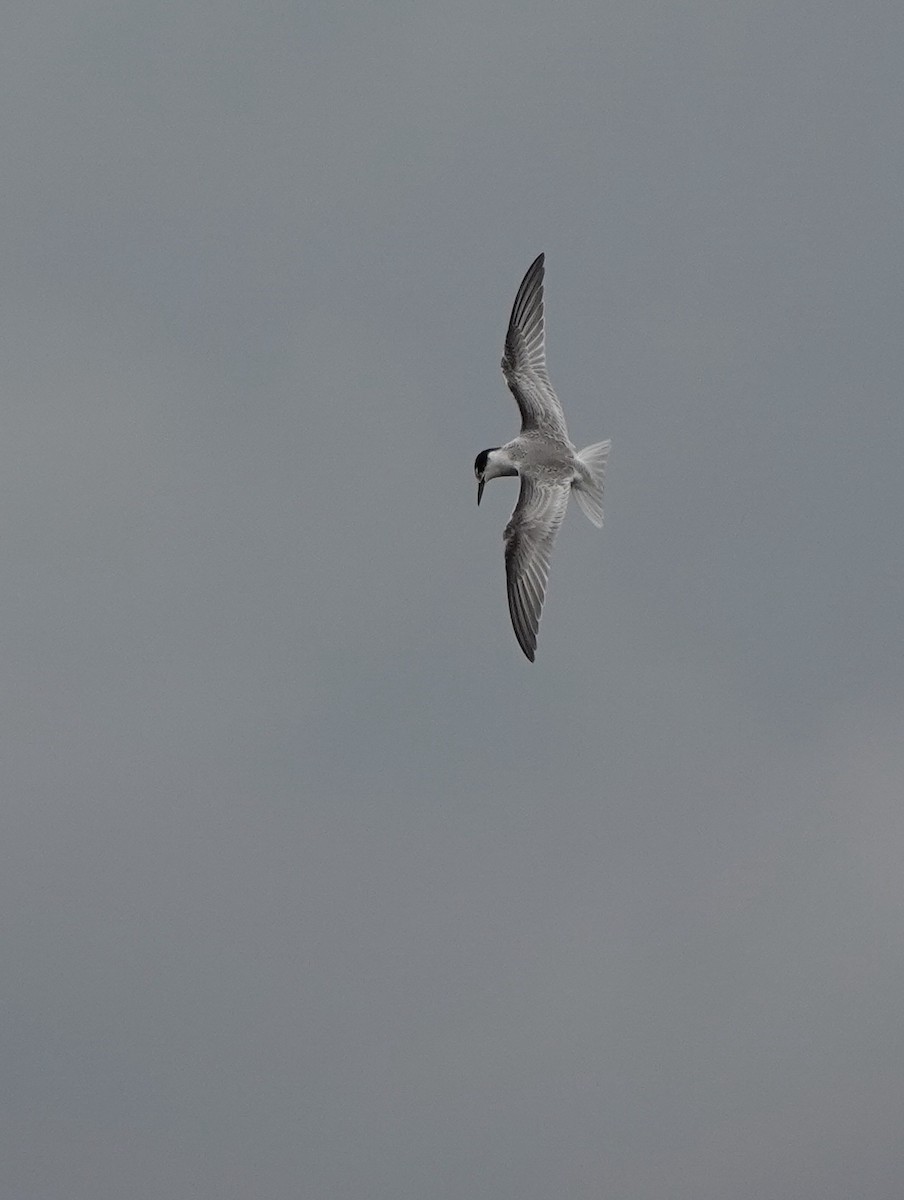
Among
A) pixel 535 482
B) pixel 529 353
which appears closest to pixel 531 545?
pixel 535 482

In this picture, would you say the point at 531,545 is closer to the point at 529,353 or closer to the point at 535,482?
the point at 535,482

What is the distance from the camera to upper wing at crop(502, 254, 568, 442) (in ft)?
107

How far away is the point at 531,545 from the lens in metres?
30.6

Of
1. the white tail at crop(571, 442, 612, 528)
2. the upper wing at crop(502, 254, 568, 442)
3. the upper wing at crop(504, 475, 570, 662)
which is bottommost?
the upper wing at crop(504, 475, 570, 662)

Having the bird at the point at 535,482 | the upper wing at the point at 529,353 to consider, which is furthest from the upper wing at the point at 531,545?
the upper wing at the point at 529,353

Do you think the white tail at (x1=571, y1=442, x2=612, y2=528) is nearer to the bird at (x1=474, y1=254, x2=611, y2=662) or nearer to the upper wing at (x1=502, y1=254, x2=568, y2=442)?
the bird at (x1=474, y1=254, x2=611, y2=662)

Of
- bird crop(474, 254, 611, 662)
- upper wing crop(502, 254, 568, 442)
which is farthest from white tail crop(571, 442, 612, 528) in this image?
upper wing crop(502, 254, 568, 442)

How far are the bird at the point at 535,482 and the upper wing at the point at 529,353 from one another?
19 mm

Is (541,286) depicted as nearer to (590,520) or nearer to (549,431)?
(549,431)

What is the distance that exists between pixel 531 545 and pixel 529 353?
4536 mm

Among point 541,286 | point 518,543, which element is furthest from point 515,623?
Answer: point 541,286

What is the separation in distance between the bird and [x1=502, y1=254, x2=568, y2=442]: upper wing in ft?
0.06

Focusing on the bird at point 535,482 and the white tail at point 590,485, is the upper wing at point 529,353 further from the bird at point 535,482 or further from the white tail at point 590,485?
the white tail at point 590,485

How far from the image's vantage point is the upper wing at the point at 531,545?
30.2m
